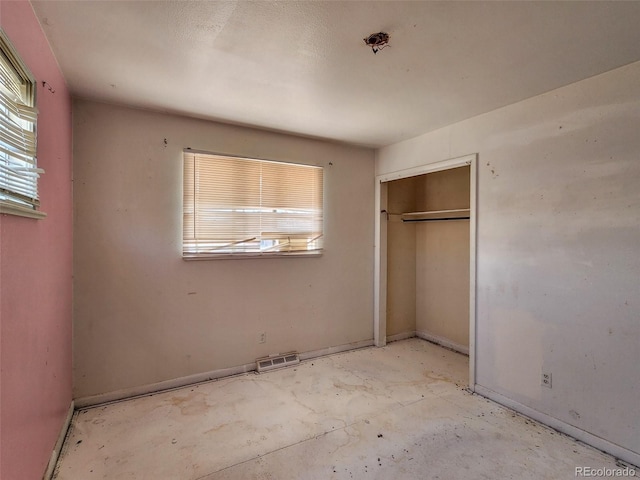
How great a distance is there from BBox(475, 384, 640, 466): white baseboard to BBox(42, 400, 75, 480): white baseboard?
10.0ft

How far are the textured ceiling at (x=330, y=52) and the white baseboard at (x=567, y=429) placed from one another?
2.36 meters

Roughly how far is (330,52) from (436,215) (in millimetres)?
2746

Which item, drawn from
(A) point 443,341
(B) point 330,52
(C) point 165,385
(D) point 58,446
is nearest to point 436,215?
(A) point 443,341

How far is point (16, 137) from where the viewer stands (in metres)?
1.33

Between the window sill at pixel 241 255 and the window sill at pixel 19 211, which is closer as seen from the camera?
the window sill at pixel 19 211

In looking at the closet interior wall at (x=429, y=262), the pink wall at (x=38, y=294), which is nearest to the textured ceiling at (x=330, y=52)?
the pink wall at (x=38, y=294)

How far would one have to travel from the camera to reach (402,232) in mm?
4348

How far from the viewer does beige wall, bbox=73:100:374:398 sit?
2561 millimetres

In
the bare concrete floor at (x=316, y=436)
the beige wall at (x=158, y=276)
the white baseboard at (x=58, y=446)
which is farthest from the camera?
the beige wall at (x=158, y=276)

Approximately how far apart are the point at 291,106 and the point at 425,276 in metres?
2.86

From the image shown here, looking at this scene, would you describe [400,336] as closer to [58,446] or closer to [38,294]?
[58,446]

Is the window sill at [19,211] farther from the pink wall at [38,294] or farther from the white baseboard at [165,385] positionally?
the white baseboard at [165,385]

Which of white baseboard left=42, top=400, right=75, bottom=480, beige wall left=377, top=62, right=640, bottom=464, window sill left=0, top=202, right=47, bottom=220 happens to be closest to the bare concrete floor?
white baseboard left=42, top=400, right=75, bottom=480

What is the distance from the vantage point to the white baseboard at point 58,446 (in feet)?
5.81
